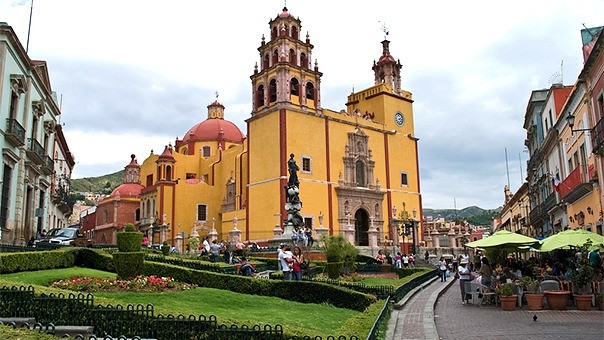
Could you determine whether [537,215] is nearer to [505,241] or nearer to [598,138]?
[598,138]

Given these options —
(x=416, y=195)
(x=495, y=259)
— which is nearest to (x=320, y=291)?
(x=495, y=259)

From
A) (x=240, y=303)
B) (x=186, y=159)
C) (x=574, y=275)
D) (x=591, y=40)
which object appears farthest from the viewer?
(x=186, y=159)

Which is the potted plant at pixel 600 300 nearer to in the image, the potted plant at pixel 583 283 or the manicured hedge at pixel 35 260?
the potted plant at pixel 583 283

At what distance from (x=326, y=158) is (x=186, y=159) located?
57.4ft

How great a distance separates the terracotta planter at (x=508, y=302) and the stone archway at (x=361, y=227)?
98.4 ft

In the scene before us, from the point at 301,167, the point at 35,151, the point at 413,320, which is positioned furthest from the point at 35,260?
the point at 301,167

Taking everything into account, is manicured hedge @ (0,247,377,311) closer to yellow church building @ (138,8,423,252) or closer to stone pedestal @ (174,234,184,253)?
yellow church building @ (138,8,423,252)

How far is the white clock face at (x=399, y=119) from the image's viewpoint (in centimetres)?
4859

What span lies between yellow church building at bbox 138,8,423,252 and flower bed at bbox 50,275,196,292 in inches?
804

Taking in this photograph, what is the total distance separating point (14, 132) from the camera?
20.8 meters

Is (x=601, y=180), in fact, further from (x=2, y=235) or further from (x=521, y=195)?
(x=521, y=195)

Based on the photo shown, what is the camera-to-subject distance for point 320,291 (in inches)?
531

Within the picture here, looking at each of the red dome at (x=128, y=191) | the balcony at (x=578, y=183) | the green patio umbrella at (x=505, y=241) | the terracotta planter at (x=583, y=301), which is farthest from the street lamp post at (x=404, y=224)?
the terracotta planter at (x=583, y=301)

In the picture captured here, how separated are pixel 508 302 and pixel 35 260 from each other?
1372 cm
